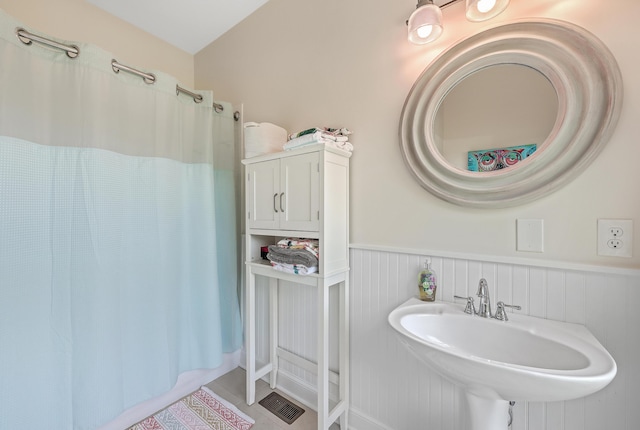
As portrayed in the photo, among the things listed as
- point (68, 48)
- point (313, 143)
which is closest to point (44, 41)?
point (68, 48)

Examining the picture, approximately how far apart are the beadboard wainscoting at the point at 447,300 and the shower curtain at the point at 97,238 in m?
0.65

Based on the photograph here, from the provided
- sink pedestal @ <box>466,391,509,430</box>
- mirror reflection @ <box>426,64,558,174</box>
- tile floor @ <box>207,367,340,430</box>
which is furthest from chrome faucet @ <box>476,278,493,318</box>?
tile floor @ <box>207,367,340,430</box>

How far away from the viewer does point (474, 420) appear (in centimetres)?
88

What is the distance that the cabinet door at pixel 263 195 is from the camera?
4.70 feet

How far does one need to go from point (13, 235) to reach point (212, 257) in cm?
88

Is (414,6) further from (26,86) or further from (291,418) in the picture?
(291,418)

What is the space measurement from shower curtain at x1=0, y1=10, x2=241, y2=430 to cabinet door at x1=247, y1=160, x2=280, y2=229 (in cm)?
35

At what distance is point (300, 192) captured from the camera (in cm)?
132

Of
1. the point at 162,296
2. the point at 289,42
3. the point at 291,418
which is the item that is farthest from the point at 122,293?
the point at 289,42

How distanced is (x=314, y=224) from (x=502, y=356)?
88 cm

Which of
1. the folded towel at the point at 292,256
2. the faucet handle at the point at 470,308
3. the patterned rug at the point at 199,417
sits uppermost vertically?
the folded towel at the point at 292,256

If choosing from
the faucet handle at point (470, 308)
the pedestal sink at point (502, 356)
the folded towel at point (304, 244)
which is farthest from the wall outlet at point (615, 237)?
the folded towel at point (304, 244)

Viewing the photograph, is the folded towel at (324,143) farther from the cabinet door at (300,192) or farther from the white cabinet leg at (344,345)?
the white cabinet leg at (344,345)

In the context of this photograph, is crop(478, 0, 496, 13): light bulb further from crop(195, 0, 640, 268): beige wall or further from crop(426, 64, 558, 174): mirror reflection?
crop(426, 64, 558, 174): mirror reflection
